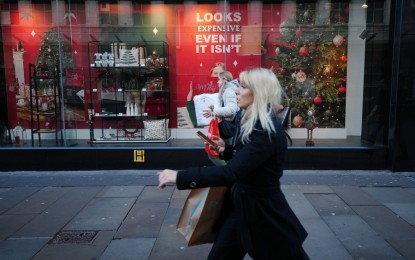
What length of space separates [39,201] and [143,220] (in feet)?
6.44

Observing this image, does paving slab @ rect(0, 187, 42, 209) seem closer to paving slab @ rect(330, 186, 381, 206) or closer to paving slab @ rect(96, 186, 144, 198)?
paving slab @ rect(96, 186, 144, 198)

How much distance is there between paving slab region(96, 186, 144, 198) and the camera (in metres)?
6.57

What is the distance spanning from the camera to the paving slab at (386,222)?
486 cm

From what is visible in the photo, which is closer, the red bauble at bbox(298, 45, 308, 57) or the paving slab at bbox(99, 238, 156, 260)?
the paving slab at bbox(99, 238, 156, 260)

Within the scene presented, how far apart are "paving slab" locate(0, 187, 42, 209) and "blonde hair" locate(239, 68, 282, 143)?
4.85m

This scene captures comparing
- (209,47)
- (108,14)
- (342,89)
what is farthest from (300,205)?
(108,14)

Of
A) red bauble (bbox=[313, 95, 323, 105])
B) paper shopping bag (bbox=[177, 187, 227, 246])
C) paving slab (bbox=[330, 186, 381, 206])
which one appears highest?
red bauble (bbox=[313, 95, 323, 105])

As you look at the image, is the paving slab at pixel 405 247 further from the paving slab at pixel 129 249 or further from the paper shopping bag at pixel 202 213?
the paving slab at pixel 129 249

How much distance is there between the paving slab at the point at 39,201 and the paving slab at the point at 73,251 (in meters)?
1.47

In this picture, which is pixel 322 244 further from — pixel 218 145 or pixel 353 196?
pixel 218 145

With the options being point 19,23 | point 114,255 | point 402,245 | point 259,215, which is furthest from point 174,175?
point 19,23

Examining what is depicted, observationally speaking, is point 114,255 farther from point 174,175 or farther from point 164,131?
point 164,131

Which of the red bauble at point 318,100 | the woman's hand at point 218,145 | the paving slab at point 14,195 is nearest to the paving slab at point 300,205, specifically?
the woman's hand at point 218,145

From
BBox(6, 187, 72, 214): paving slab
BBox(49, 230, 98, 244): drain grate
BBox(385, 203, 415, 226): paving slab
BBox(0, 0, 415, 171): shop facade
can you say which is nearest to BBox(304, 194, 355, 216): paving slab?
BBox(385, 203, 415, 226): paving slab
